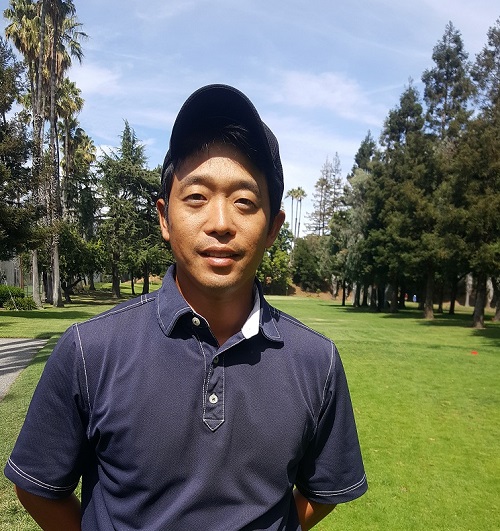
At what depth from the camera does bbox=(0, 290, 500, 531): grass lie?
457 cm

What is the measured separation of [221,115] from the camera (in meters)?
1.61

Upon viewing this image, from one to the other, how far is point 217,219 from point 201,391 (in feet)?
1.65

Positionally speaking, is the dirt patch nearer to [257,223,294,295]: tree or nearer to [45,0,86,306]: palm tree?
[257,223,294,295]: tree

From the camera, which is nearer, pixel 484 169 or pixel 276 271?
pixel 484 169

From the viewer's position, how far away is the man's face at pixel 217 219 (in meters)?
1.56

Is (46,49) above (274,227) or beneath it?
above

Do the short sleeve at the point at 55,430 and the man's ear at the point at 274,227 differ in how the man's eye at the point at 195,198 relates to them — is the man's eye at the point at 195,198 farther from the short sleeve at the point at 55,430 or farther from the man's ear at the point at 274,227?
the short sleeve at the point at 55,430

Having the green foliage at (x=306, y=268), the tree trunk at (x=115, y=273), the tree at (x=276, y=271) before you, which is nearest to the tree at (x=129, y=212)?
the tree trunk at (x=115, y=273)

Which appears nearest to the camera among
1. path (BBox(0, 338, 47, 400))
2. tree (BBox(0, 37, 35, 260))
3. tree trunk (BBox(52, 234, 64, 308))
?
Answer: path (BBox(0, 338, 47, 400))

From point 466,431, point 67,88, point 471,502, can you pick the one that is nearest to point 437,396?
point 466,431

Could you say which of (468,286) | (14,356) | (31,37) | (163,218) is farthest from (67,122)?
(163,218)

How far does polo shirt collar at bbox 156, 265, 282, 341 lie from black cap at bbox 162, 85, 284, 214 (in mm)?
430

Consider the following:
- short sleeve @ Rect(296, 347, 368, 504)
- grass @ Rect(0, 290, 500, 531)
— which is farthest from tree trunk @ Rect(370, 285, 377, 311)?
short sleeve @ Rect(296, 347, 368, 504)

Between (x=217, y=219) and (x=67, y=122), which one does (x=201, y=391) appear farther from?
(x=67, y=122)
